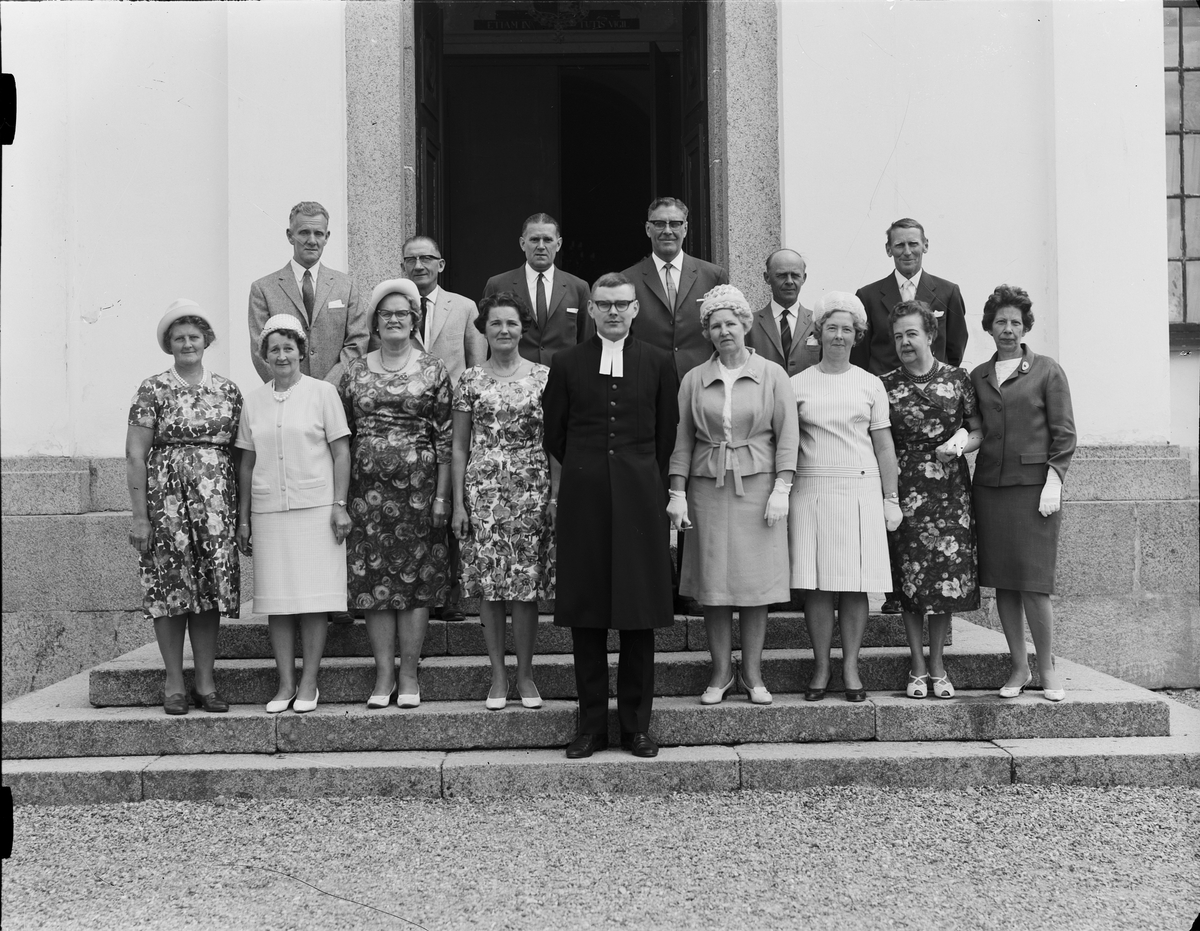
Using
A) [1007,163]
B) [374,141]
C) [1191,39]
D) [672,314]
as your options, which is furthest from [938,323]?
[1191,39]

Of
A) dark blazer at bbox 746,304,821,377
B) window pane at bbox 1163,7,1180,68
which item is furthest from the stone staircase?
window pane at bbox 1163,7,1180,68

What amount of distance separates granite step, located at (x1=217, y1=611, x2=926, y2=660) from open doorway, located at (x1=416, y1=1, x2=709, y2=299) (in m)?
6.59

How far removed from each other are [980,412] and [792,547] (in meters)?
1.20

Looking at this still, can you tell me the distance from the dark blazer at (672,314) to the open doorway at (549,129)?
5572 millimetres

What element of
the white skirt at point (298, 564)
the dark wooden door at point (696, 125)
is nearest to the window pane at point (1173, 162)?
the dark wooden door at point (696, 125)

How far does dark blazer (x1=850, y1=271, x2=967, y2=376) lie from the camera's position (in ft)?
20.5

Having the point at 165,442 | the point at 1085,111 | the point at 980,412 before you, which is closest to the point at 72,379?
the point at 165,442

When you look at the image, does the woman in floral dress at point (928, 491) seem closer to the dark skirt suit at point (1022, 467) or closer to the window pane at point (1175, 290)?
the dark skirt suit at point (1022, 467)

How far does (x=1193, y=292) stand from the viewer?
9070 mm

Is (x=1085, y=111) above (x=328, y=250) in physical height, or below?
above

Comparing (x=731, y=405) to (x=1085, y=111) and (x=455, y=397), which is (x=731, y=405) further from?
(x=1085, y=111)

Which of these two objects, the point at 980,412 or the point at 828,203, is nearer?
the point at 980,412

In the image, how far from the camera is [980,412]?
5.74m

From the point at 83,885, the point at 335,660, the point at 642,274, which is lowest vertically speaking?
the point at 83,885
